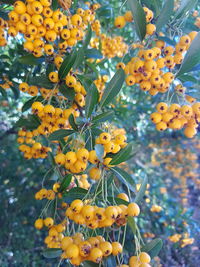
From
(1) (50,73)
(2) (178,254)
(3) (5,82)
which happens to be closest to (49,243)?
(1) (50,73)

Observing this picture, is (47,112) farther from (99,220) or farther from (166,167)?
(166,167)

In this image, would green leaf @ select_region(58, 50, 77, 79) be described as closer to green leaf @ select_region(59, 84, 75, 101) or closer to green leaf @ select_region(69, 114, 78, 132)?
green leaf @ select_region(59, 84, 75, 101)

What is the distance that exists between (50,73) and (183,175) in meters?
4.89

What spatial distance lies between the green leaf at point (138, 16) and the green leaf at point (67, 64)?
40 centimetres

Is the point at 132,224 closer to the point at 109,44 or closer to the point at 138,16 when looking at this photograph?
the point at 138,16

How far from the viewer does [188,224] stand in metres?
3.39

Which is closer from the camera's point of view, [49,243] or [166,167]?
[49,243]

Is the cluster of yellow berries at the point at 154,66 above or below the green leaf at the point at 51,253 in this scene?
above

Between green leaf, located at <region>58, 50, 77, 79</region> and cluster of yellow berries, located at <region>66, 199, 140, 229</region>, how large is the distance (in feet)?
2.39

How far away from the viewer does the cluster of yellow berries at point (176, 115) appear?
146 cm

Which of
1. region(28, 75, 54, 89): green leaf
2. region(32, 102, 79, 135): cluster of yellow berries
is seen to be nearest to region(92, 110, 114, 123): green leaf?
region(32, 102, 79, 135): cluster of yellow berries

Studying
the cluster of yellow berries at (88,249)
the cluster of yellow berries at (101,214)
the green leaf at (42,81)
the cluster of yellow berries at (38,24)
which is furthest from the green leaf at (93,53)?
the cluster of yellow berries at (88,249)

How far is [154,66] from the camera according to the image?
4.57 feet

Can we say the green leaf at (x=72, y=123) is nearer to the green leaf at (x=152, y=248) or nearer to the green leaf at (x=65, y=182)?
the green leaf at (x=65, y=182)
